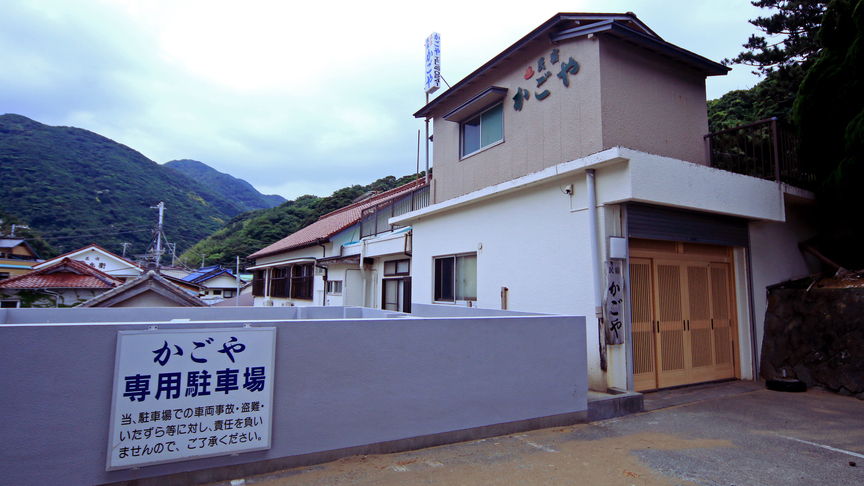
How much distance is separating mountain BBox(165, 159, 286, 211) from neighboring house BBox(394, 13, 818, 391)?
138545 mm

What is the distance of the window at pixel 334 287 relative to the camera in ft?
52.1

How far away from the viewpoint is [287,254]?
22.6m

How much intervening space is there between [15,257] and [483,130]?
57011 millimetres

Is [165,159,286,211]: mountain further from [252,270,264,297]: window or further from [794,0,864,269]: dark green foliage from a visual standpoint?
[794,0,864,269]: dark green foliage

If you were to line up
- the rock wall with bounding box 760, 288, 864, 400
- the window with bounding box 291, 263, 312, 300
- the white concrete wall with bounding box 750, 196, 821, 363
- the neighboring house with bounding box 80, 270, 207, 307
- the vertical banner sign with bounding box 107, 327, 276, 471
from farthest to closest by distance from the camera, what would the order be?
the window with bounding box 291, 263, 312, 300, the neighboring house with bounding box 80, 270, 207, 307, the white concrete wall with bounding box 750, 196, 821, 363, the rock wall with bounding box 760, 288, 864, 400, the vertical banner sign with bounding box 107, 327, 276, 471

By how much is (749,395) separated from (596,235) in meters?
3.41

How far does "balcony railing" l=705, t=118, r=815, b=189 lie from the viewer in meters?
7.46

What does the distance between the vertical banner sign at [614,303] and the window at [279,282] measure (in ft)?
63.3

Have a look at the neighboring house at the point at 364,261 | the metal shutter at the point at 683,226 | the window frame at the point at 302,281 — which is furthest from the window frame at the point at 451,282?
the window frame at the point at 302,281

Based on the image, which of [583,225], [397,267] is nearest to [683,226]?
[583,225]

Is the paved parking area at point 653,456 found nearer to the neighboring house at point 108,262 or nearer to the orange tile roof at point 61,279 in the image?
the orange tile roof at point 61,279

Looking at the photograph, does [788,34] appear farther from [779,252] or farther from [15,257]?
[15,257]

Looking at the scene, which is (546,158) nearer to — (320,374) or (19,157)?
(320,374)

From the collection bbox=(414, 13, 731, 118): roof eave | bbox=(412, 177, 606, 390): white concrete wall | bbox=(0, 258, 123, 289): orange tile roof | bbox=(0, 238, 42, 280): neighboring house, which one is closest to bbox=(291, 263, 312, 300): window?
bbox=(0, 258, 123, 289): orange tile roof
